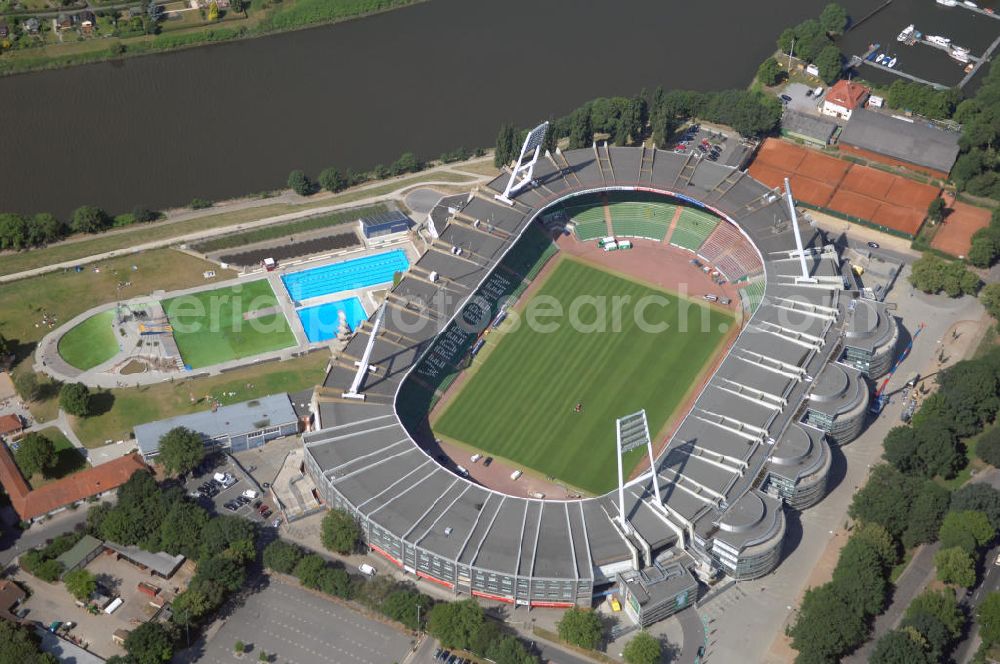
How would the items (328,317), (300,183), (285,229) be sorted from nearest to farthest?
(328,317) < (285,229) < (300,183)

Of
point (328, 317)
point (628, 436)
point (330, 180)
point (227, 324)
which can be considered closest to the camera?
point (628, 436)

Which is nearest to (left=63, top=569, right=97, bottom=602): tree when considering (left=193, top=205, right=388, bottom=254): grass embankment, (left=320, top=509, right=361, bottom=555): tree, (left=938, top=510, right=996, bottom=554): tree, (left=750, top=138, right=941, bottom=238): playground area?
(left=320, top=509, right=361, bottom=555): tree

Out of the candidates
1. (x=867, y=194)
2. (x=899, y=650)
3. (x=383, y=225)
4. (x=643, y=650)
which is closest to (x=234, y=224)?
(x=383, y=225)

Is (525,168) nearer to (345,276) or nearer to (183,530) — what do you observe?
(345,276)

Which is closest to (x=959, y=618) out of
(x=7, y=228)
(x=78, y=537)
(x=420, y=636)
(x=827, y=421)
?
(x=827, y=421)

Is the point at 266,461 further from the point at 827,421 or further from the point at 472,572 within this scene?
the point at 827,421

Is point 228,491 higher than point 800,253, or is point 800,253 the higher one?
point 800,253

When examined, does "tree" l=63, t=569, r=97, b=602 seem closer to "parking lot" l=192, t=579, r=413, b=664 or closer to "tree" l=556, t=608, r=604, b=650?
"parking lot" l=192, t=579, r=413, b=664

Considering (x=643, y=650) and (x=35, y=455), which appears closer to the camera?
(x=643, y=650)

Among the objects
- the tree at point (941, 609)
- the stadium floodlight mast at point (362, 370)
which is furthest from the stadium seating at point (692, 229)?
the tree at point (941, 609)
